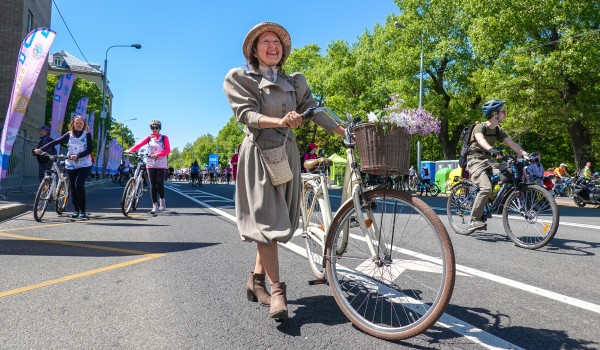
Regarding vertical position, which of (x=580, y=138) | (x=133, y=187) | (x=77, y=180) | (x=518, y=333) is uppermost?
(x=580, y=138)

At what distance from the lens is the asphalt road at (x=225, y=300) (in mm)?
2383

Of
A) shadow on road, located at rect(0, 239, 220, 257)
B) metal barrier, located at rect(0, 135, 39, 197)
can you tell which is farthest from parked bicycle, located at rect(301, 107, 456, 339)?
metal barrier, located at rect(0, 135, 39, 197)

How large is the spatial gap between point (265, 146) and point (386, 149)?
79 cm

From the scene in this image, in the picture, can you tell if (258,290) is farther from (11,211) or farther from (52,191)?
(11,211)

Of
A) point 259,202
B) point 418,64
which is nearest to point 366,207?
point 259,202

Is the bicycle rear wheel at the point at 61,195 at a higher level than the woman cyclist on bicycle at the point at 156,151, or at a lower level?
lower

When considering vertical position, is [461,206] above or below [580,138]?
below

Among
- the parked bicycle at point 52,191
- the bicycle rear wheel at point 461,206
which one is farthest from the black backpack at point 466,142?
the parked bicycle at point 52,191

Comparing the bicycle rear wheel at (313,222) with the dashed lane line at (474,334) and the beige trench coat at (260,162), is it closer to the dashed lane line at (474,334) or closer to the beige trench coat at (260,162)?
the beige trench coat at (260,162)

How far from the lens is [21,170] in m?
13.6

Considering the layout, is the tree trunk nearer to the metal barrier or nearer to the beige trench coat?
the beige trench coat

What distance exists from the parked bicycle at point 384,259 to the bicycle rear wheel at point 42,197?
6321 millimetres

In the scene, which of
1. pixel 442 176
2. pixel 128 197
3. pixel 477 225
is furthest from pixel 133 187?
pixel 442 176

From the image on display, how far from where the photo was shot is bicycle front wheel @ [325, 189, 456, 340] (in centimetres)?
229
